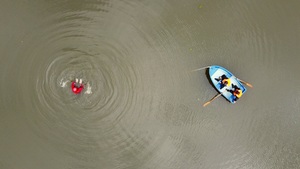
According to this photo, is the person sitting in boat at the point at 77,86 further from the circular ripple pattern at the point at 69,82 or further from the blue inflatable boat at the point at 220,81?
the blue inflatable boat at the point at 220,81

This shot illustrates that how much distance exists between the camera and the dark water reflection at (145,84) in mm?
6082

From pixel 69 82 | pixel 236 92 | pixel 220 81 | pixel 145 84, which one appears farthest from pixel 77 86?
pixel 236 92

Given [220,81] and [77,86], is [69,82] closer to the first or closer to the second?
[77,86]

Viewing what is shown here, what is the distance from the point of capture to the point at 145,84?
20.5 feet

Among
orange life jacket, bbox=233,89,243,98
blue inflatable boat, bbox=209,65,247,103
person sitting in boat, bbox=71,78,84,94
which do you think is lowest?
orange life jacket, bbox=233,89,243,98

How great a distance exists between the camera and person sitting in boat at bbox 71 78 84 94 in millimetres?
6004

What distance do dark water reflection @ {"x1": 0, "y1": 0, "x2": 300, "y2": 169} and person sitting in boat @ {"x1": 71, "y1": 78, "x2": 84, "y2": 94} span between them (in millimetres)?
108

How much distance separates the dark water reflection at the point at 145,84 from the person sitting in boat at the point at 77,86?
108 millimetres

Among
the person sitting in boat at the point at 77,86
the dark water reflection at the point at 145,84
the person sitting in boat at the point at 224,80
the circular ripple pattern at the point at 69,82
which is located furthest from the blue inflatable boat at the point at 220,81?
the person sitting in boat at the point at 77,86

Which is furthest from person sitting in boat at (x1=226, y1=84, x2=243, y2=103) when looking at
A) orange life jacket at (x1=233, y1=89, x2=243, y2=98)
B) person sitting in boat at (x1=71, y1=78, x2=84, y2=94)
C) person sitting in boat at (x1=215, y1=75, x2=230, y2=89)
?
person sitting in boat at (x1=71, y1=78, x2=84, y2=94)

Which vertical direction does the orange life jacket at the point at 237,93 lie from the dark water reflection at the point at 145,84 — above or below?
below

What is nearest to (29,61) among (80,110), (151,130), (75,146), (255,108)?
(80,110)

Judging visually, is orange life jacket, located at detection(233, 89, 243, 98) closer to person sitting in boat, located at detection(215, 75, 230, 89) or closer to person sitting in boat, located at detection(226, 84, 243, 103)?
person sitting in boat, located at detection(226, 84, 243, 103)

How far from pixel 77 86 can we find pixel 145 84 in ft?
4.37
